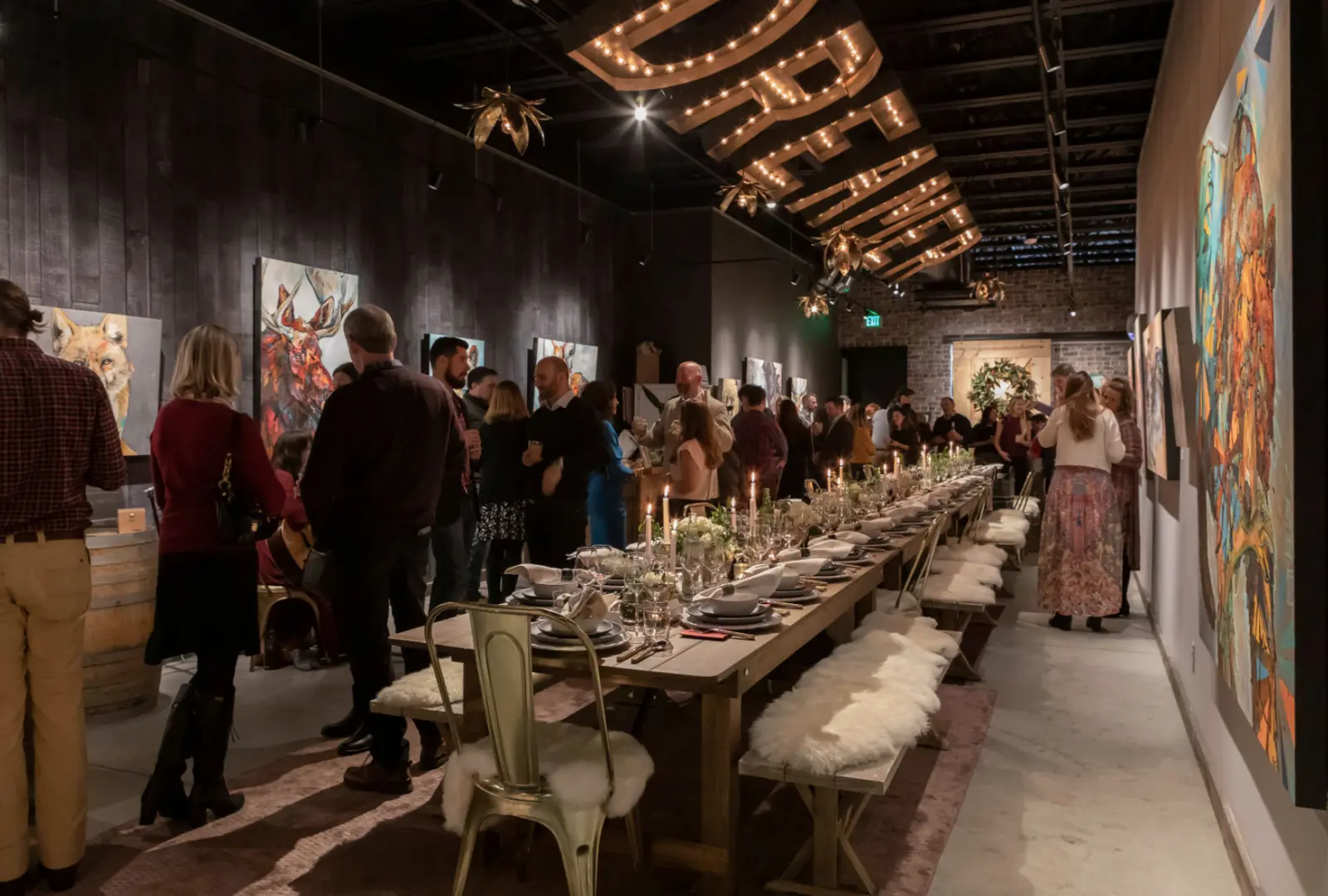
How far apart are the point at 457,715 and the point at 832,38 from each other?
4.48 metres

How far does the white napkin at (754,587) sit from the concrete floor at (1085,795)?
3.41 feet

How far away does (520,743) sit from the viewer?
2.57 metres

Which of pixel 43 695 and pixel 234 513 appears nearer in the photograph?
pixel 43 695

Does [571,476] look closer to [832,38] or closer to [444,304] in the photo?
[832,38]

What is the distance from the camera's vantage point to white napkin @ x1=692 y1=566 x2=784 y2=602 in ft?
10.4

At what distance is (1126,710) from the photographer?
16.1 feet

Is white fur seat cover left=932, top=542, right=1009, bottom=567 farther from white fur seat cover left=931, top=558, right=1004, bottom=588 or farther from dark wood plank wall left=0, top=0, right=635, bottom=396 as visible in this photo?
dark wood plank wall left=0, top=0, right=635, bottom=396

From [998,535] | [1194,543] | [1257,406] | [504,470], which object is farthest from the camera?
[998,535]

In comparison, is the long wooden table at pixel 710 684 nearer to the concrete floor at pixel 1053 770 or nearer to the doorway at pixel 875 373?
the concrete floor at pixel 1053 770

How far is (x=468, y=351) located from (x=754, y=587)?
5.90 metres

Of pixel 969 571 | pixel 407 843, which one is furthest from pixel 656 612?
pixel 969 571

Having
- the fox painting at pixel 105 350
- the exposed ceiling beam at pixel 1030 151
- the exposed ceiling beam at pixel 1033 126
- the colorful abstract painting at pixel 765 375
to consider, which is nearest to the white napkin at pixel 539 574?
the fox painting at pixel 105 350

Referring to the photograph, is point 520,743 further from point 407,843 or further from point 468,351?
point 468,351

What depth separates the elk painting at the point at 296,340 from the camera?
6.75 meters
